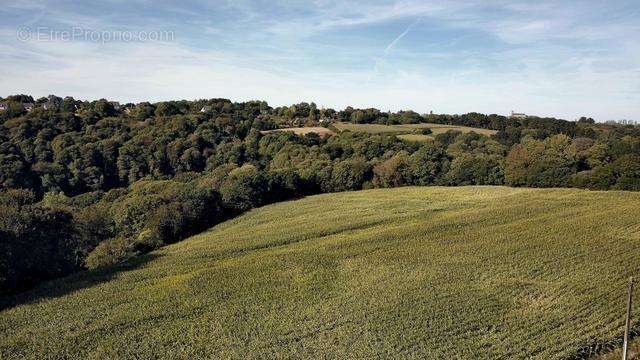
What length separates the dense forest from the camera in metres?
46.9

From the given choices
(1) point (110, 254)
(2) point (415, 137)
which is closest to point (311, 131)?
(2) point (415, 137)

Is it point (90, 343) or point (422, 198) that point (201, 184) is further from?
point (90, 343)

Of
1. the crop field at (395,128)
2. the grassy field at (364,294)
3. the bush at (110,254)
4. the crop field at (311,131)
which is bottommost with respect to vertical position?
the bush at (110,254)

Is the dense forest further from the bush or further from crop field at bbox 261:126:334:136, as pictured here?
crop field at bbox 261:126:334:136

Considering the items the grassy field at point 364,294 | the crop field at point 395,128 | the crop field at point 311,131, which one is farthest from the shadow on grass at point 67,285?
the crop field at point 395,128

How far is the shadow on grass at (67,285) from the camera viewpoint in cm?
3307

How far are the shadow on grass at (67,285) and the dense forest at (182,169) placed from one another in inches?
76.7

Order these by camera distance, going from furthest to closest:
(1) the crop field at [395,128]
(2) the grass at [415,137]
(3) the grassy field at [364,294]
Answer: (1) the crop field at [395,128] → (2) the grass at [415,137] → (3) the grassy field at [364,294]

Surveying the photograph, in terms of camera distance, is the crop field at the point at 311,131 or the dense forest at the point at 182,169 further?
the crop field at the point at 311,131

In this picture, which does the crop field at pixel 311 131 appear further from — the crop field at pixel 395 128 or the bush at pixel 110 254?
the bush at pixel 110 254

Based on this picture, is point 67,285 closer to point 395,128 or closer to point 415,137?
point 415,137

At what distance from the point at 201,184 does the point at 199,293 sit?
40.6m

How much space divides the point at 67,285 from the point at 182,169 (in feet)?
184

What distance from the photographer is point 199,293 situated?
32031 millimetres
